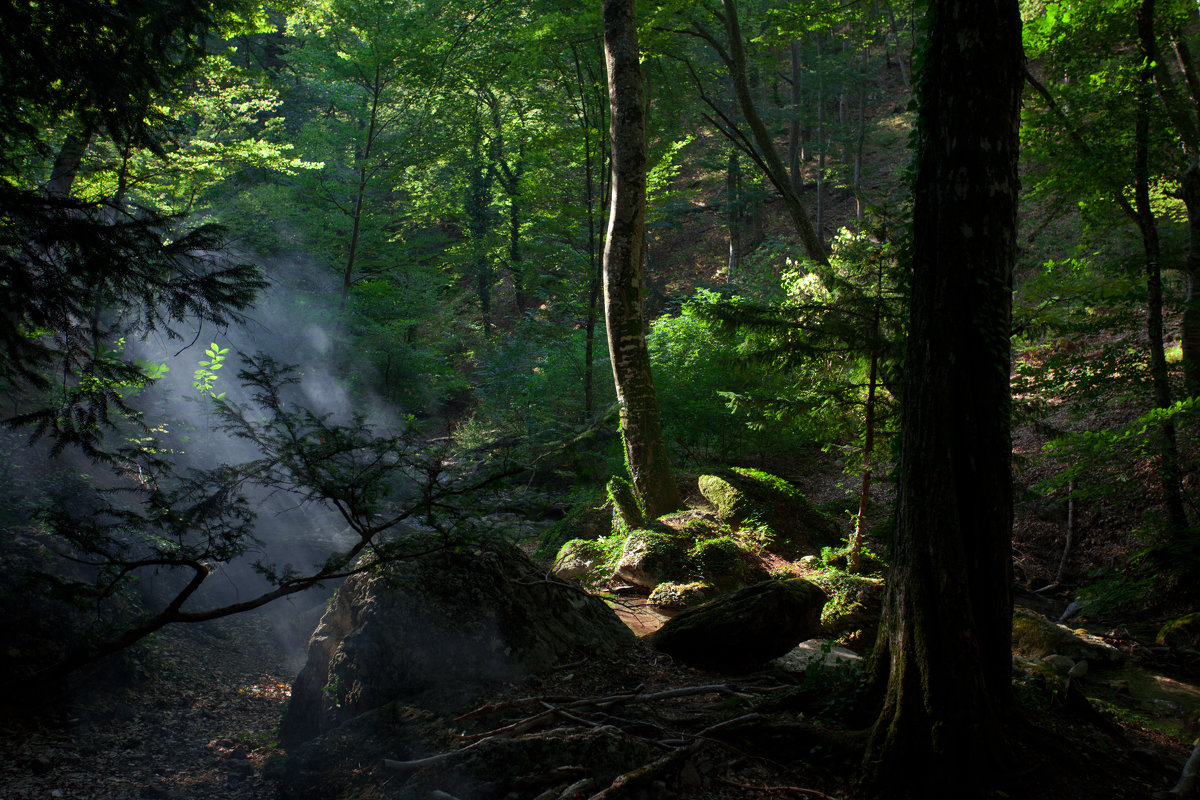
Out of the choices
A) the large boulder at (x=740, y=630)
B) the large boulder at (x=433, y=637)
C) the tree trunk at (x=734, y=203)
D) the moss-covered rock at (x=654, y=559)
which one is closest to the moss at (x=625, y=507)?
the moss-covered rock at (x=654, y=559)

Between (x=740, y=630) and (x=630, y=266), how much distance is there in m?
4.44

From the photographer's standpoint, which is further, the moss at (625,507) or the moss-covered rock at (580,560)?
the moss at (625,507)

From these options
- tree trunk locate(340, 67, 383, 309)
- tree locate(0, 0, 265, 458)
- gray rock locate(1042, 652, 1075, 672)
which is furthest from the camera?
tree trunk locate(340, 67, 383, 309)

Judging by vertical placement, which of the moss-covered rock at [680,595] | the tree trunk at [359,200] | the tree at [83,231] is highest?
the tree trunk at [359,200]

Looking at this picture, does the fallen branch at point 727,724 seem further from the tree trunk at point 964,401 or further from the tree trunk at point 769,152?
the tree trunk at point 769,152

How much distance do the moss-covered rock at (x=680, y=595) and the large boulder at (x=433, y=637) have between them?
5.95 feet

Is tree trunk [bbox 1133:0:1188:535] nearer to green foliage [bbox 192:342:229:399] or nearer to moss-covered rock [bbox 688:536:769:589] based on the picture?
moss-covered rock [bbox 688:536:769:589]

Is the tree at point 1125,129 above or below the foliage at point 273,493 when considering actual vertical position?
above

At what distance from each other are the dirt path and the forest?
1.5 inches

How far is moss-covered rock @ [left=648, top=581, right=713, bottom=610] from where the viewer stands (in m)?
6.52

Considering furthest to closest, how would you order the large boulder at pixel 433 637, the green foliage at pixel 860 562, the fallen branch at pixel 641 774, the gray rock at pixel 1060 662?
1. the green foliage at pixel 860 562
2. the gray rock at pixel 1060 662
3. the large boulder at pixel 433 637
4. the fallen branch at pixel 641 774

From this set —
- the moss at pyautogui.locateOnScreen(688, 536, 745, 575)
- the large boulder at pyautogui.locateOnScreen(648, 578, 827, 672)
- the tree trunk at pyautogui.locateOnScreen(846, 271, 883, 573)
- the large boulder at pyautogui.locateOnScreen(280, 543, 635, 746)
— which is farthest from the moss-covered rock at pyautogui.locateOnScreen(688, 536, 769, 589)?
the large boulder at pyautogui.locateOnScreen(280, 543, 635, 746)

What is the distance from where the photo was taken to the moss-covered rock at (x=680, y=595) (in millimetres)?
6523

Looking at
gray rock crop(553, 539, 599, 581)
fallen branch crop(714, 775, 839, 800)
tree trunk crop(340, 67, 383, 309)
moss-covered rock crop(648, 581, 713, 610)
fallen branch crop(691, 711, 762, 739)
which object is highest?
tree trunk crop(340, 67, 383, 309)
